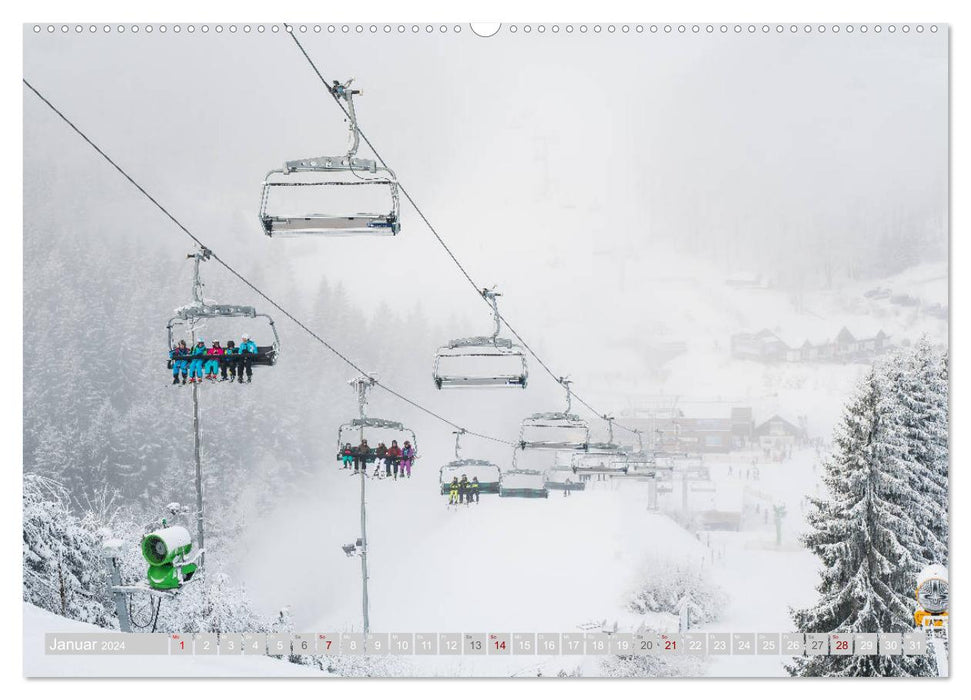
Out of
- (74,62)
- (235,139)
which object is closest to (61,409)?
(235,139)

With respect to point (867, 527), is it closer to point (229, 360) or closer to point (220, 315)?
point (229, 360)

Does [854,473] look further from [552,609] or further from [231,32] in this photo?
[231,32]

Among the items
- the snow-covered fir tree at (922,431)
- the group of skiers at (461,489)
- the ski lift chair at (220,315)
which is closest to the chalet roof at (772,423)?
the snow-covered fir tree at (922,431)

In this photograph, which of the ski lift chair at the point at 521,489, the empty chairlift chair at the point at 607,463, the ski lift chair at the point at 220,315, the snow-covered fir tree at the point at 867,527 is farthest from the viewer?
the ski lift chair at the point at 521,489

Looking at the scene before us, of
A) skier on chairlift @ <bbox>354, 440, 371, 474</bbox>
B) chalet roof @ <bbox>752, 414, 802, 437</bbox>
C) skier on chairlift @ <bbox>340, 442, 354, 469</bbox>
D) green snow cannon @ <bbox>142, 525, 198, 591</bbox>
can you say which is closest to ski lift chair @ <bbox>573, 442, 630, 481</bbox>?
chalet roof @ <bbox>752, 414, 802, 437</bbox>

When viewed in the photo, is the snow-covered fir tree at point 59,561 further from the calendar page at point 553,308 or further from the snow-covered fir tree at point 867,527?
the snow-covered fir tree at point 867,527

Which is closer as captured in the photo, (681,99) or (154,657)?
(154,657)

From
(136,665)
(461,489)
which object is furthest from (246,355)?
(461,489)
